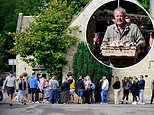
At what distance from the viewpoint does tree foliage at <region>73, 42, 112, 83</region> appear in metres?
30.2

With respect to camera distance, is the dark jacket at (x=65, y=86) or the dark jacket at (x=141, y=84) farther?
the dark jacket at (x=141, y=84)

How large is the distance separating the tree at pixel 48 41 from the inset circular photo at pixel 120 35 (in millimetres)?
1730

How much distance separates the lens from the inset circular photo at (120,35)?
3019 centimetres

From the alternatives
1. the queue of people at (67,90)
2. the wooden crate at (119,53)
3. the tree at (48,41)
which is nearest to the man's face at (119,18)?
the wooden crate at (119,53)

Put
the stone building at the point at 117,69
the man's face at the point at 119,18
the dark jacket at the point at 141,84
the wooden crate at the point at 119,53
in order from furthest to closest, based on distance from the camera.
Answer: the stone building at the point at 117,69
the man's face at the point at 119,18
the wooden crate at the point at 119,53
the dark jacket at the point at 141,84

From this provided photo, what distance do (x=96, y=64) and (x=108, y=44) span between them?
1569 mm

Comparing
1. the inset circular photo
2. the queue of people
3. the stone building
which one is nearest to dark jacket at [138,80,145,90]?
the queue of people

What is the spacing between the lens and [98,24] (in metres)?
30.7

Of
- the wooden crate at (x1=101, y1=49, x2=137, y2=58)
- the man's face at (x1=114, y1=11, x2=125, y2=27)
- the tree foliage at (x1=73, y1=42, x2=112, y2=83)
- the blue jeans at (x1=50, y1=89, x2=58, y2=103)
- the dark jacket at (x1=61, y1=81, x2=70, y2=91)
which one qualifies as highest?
the man's face at (x1=114, y1=11, x2=125, y2=27)

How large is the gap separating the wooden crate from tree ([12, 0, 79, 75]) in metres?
2.28

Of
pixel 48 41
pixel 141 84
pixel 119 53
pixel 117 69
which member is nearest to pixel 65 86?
pixel 141 84

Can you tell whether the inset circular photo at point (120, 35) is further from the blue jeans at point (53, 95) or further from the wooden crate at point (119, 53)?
the blue jeans at point (53, 95)

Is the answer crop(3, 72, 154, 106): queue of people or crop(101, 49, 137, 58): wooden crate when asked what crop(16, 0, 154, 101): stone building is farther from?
crop(3, 72, 154, 106): queue of people

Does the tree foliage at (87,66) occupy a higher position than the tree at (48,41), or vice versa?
the tree at (48,41)
